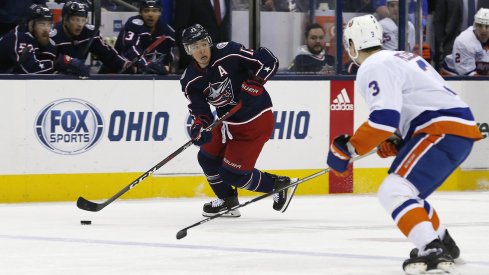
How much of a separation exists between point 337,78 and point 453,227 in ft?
7.83

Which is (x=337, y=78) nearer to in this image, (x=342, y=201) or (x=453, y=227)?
(x=342, y=201)

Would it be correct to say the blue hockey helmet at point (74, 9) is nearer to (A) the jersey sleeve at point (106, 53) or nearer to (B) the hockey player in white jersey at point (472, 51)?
(A) the jersey sleeve at point (106, 53)

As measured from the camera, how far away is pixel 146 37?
29.2 ft

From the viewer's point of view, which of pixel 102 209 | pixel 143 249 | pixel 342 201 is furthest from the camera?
pixel 342 201

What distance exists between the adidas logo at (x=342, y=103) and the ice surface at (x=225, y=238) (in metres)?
0.68

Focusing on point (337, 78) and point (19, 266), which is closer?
point (19, 266)

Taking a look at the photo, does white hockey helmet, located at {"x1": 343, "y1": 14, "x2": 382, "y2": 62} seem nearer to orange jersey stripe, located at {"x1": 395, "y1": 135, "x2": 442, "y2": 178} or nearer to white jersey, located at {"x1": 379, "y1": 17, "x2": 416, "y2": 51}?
orange jersey stripe, located at {"x1": 395, "y1": 135, "x2": 442, "y2": 178}

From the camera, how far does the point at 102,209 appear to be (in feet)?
26.7

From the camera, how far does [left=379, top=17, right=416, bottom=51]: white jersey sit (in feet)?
31.4

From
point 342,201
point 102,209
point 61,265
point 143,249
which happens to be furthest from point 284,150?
point 61,265

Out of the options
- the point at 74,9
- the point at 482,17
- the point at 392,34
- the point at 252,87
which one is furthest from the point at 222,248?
the point at 482,17

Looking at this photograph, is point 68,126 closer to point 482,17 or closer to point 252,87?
point 252,87

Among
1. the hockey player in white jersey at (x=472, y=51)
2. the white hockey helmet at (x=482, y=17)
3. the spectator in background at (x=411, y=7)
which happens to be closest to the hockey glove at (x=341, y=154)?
the spectator in background at (x=411, y=7)

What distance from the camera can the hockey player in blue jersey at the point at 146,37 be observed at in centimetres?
879
